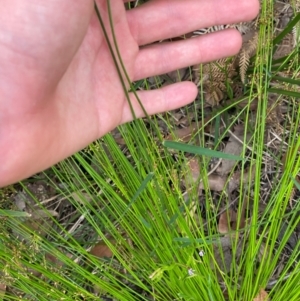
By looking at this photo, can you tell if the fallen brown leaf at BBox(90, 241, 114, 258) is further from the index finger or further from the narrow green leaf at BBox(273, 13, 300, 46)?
the narrow green leaf at BBox(273, 13, 300, 46)

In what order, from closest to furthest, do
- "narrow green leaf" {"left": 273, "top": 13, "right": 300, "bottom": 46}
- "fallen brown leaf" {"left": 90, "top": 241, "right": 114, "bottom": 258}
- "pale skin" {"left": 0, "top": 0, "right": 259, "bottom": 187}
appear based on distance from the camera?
"pale skin" {"left": 0, "top": 0, "right": 259, "bottom": 187}, "narrow green leaf" {"left": 273, "top": 13, "right": 300, "bottom": 46}, "fallen brown leaf" {"left": 90, "top": 241, "right": 114, "bottom": 258}

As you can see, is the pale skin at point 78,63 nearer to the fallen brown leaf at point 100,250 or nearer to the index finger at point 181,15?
the index finger at point 181,15

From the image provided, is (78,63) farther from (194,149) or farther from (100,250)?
(100,250)

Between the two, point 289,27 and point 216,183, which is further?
point 216,183

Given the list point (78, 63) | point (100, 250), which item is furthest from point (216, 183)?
point (78, 63)

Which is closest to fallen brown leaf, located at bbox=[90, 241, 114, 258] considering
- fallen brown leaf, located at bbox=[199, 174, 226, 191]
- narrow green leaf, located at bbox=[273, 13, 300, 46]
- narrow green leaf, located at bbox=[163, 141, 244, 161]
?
fallen brown leaf, located at bbox=[199, 174, 226, 191]

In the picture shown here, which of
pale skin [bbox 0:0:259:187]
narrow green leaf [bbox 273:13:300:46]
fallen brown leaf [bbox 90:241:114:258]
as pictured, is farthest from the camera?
fallen brown leaf [bbox 90:241:114:258]

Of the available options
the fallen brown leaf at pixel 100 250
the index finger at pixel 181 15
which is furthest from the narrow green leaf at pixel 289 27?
the fallen brown leaf at pixel 100 250

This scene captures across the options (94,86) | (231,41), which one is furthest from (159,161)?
(231,41)

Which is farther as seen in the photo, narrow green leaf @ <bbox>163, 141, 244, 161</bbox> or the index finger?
the index finger
